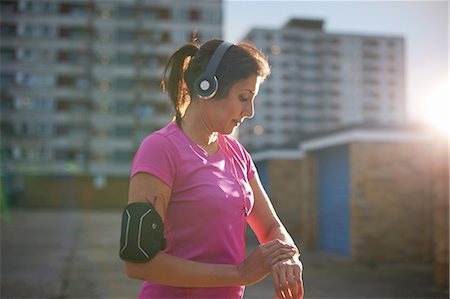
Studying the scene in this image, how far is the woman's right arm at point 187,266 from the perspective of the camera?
142 cm

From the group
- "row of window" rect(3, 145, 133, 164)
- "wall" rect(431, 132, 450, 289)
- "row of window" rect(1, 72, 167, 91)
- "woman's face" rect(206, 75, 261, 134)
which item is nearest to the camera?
"woman's face" rect(206, 75, 261, 134)

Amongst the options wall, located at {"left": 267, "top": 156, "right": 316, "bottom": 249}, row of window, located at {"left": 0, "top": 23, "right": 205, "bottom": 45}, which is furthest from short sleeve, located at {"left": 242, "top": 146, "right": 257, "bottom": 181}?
row of window, located at {"left": 0, "top": 23, "right": 205, "bottom": 45}

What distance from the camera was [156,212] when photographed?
1436 mm

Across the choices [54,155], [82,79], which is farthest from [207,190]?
[82,79]

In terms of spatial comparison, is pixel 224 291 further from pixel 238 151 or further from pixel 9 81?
pixel 9 81

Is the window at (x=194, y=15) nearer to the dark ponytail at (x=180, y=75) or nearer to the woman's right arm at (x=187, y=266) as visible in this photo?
the dark ponytail at (x=180, y=75)

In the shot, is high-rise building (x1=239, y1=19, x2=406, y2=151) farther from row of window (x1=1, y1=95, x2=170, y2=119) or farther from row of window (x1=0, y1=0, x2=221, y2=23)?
row of window (x1=1, y1=95, x2=170, y2=119)

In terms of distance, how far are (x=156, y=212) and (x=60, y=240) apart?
15159mm

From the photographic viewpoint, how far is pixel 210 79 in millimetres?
1571

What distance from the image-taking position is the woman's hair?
1605 millimetres

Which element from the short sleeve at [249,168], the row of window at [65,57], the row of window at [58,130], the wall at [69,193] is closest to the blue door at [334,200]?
the short sleeve at [249,168]

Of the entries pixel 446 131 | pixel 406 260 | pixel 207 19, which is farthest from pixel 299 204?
pixel 207 19

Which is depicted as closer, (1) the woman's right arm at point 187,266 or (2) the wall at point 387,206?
(1) the woman's right arm at point 187,266

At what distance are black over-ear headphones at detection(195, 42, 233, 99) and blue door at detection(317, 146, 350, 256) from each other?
11066 mm
